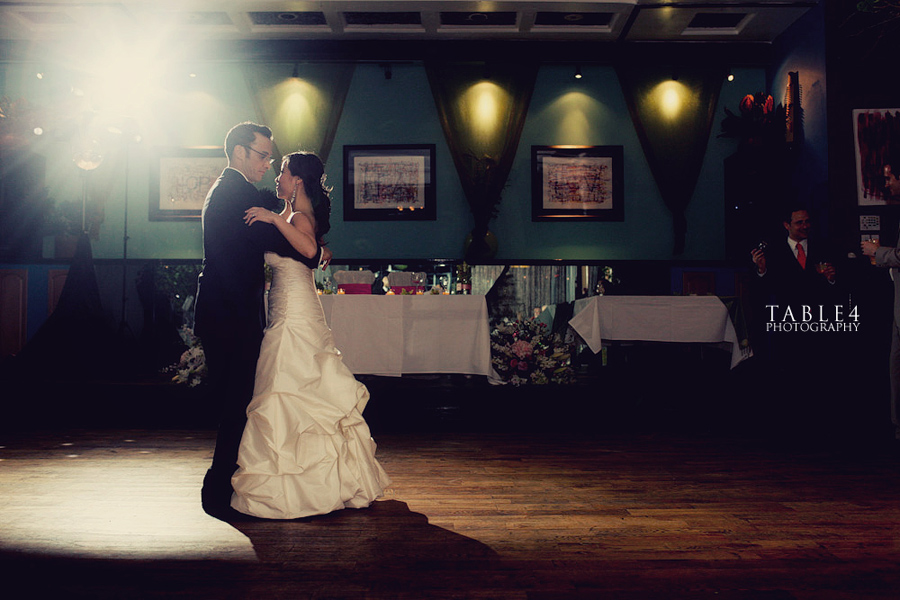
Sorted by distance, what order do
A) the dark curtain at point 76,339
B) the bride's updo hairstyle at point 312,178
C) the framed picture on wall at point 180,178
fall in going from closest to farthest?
the bride's updo hairstyle at point 312,178, the dark curtain at point 76,339, the framed picture on wall at point 180,178

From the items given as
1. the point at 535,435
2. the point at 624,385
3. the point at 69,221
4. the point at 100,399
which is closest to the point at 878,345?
the point at 624,385

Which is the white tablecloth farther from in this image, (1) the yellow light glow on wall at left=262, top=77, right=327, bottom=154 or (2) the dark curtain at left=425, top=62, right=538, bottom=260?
(1) the yellow light glow on wall at left=262, top=77, right=327, bottom=154

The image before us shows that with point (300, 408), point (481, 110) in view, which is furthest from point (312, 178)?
point (481, 110)

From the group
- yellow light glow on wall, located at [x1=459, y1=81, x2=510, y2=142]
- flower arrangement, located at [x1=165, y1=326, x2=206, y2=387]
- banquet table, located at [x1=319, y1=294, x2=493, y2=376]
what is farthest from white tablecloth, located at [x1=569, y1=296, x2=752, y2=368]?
flower arrangement, located at [x1=165, y1=326, x2=206, y2=387]

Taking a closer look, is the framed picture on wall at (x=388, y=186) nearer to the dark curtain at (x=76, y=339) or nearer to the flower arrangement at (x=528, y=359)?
the flower arrangement at (x=528, y=359)

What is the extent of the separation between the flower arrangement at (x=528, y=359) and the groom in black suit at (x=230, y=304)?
246 centimetres

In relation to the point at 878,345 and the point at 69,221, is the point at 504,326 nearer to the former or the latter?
the point at 878,345

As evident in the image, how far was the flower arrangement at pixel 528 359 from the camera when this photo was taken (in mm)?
4594

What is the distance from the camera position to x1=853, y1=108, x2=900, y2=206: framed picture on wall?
16.4ft

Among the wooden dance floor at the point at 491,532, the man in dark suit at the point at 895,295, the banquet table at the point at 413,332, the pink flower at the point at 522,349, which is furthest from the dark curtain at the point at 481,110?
the wooden dance floor at the point at 491,532

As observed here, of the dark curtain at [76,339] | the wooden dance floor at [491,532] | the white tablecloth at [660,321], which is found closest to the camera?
the wooden dance floor at [491,532]

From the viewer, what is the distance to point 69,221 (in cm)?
634

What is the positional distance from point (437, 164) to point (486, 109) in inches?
31.4

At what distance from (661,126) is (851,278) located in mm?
2687
